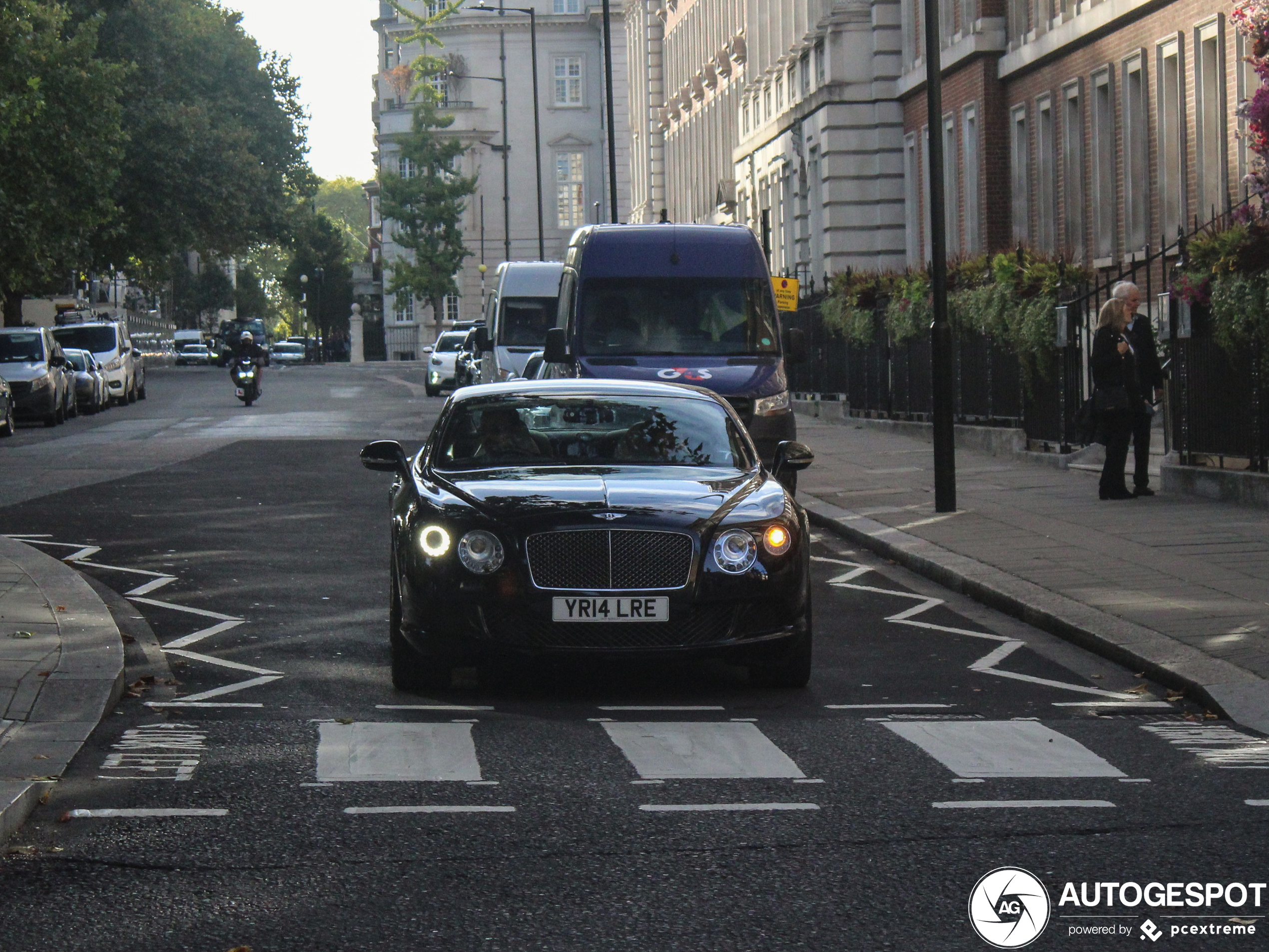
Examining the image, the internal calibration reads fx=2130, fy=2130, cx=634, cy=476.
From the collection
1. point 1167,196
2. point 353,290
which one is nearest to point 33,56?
point 1167,196

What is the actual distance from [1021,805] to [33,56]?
38.3 m

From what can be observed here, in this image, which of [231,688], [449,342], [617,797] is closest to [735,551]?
[617,797]

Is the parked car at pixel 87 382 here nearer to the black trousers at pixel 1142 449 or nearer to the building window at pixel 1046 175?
the building window at pixel 1046 175

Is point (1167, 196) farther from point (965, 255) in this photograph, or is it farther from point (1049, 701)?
point (1049, 701)

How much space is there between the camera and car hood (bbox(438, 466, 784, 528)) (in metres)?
9.30

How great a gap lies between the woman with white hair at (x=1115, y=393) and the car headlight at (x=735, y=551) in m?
9.59

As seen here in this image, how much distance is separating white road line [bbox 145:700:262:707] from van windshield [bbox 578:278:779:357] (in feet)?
37.6

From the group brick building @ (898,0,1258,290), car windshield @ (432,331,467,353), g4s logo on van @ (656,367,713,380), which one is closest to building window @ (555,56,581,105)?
car windshield @ (432,331,467,353)

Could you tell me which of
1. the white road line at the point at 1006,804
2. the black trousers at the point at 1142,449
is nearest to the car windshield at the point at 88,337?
the black trousers at the point at 1142,449

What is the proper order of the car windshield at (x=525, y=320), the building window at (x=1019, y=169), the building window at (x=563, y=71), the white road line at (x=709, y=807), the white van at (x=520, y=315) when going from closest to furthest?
the white road line at (x=709, y=807) < the white van at (x=520, y=315) < the car windshield at (x=525, y=320) < the building window at (x=1019, y=169) < the building window at (x=563, y=71)

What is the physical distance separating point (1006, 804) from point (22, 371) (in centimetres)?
3396

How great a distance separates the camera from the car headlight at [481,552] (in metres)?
9.24

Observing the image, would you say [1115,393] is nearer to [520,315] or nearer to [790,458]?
[790,458]

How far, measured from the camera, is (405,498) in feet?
32.8
